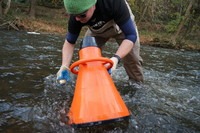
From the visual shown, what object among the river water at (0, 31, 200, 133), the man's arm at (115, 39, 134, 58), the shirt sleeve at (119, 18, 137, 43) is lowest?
the river water at (0, 31, 200, 133)

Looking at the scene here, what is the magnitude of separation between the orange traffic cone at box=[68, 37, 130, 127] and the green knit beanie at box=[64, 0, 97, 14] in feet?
1.52

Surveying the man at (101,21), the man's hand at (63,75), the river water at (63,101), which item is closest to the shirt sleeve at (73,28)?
the man at (101,21)

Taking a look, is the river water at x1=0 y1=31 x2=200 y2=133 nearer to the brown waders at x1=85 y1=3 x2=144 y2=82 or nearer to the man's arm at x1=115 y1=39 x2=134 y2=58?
the brown waders at x1=85 y1=3 x2=144 y2=82

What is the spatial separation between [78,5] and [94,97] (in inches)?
35.5

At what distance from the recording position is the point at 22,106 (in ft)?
11.0

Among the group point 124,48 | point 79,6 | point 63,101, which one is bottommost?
point 63,101

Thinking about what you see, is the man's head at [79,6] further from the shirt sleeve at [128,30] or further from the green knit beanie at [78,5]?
the shirt sleeve at [128,30]

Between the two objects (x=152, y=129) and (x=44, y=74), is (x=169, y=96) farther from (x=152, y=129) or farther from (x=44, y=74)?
(x=44, y=74)

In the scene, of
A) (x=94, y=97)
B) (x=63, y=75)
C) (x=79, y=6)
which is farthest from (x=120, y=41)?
(x=94, y=97)

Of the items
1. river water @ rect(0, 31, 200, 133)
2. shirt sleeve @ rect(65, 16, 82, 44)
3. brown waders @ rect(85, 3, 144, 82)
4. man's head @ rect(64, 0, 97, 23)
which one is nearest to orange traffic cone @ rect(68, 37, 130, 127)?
river water @ rect(0, 31, 200, 133)

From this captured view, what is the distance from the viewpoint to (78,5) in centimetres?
271

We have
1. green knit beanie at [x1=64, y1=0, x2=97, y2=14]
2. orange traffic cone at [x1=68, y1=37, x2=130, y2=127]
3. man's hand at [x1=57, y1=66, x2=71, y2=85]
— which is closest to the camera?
orange traffic cone at [x1=68, y1=37, x2=130, y2=127]

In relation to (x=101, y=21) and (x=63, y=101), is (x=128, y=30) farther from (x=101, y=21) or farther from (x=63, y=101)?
(x=63, y=101)

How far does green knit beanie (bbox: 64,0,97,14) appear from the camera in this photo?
2.71m
